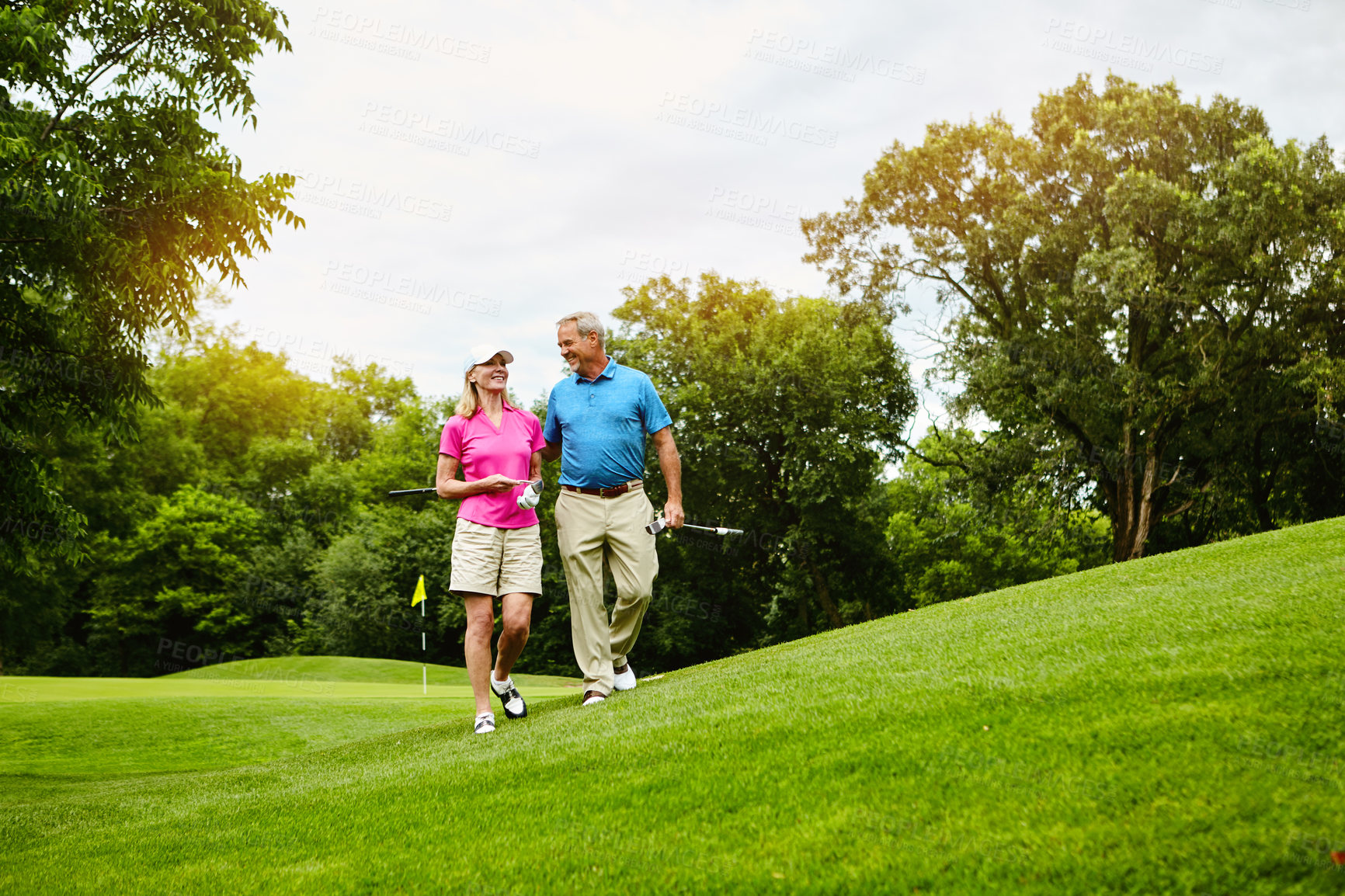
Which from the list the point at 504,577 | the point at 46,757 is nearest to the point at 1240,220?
the point at 504,577

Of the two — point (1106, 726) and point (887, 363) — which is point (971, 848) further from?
point (887, 363)

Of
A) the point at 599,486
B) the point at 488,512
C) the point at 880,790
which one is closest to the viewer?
the point at 880,790

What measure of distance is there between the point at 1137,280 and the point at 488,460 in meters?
20.5

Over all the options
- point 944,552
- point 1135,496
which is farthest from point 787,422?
A: point 944,552

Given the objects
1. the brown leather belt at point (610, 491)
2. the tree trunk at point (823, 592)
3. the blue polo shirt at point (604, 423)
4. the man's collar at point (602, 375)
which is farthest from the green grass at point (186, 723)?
the tree trunk at point (823, 592)

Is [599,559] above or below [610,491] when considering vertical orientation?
below

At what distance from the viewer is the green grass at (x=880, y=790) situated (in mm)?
2471

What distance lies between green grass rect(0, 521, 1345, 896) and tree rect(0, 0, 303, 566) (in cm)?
457

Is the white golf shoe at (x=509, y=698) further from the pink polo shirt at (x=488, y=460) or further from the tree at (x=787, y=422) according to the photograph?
the tree at (x=787, y=422)

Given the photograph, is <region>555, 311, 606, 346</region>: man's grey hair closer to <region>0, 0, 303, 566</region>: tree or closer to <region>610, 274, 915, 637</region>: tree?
<region>0, 0, 303, 566</region>: tree

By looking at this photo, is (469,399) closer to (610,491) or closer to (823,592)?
(610,491)

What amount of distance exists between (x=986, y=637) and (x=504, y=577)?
3225 mm

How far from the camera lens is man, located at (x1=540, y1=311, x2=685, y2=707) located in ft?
21.6

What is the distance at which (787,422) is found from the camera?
104 ft
